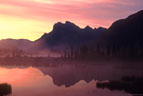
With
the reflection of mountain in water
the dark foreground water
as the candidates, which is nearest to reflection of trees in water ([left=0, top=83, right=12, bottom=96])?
the dark foreground water

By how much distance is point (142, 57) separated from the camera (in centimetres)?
19400

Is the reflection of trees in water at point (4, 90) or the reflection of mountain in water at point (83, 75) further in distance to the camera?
the reflection of mountain in water at point (83, 75)

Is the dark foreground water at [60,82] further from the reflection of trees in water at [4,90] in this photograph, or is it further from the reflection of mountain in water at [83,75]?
the reflection of trees in water at [4,90]

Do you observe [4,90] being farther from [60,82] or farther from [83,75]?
[83,75]

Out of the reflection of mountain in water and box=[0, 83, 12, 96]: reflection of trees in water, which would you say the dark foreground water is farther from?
box=[0, 83, 12, 96]: reflection of trees in water

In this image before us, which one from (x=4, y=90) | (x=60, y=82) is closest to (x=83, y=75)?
(x=60, y=82)

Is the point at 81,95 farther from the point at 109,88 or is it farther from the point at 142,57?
the point at 142,57

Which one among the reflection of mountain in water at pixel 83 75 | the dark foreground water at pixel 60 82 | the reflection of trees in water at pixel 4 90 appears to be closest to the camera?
the reflection of trees in water at pixel 4 90

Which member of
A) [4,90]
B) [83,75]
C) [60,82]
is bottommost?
[60,82]

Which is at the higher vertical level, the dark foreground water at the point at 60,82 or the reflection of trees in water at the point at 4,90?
the reflection of trees in water at the point at 4,90

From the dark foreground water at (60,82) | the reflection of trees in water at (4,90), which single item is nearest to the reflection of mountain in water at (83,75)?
the dark foreground water at (60,82)

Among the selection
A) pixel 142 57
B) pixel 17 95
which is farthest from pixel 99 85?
pixel 142 57

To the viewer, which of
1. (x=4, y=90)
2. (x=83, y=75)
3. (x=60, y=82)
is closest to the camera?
(x=4, y=90)

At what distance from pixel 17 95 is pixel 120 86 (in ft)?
89.3
